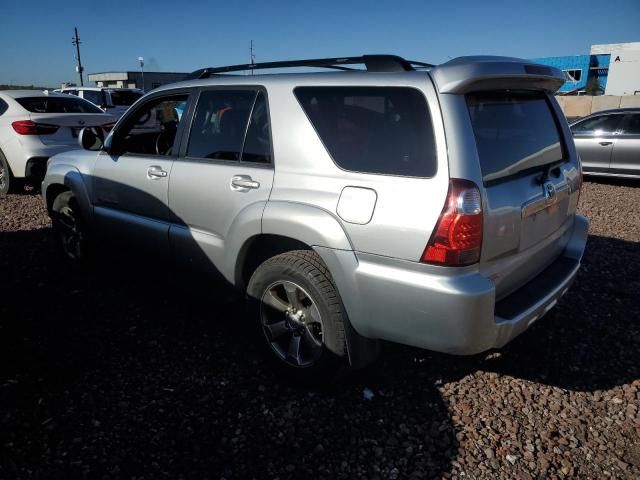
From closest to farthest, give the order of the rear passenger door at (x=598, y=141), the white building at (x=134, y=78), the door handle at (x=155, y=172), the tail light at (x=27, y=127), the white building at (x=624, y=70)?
the door handle at (x=155, y=172) < the tail light at (x=27, y=127) < the rear passenger door at (x=598, y=141) < the white building at (x=624, y=70) < the white building at (x=134, y=78)

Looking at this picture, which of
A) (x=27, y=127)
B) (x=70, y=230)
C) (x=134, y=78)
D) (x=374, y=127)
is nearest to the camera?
(x=374, y=127)


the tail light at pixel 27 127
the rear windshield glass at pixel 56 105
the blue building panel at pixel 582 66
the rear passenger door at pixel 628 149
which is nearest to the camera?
the tail light at pixel 27 127

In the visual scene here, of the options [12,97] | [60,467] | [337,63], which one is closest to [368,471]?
[60,467]

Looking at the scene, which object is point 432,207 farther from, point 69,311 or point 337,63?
point 69,311

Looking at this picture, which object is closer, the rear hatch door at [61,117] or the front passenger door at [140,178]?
the front passenger door at [140,178]

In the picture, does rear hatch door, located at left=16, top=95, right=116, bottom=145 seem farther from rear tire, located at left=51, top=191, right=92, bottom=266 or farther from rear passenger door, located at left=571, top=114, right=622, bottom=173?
rear passenger door, located at left=571, top=114, right=622, bottom=173

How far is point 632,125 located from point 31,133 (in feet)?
34.8

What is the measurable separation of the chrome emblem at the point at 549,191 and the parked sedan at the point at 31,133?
732cm

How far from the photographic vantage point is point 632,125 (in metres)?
9.36

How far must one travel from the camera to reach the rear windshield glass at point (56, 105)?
7.80 meters

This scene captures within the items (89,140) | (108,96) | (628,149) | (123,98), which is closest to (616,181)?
(628,149)

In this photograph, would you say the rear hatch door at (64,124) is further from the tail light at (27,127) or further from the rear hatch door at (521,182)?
the rear hatch door at (521,182)

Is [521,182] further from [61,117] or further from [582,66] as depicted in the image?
[582,66]

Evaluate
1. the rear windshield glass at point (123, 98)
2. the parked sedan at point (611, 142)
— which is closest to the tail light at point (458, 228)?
the parked sedan at point (611, 142)
